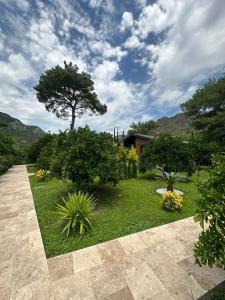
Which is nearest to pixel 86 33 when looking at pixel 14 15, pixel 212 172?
pixel 14 15

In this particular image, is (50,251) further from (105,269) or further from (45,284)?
(105,269)

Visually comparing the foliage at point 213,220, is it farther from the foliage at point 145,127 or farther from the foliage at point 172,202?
the foliage at point 145,127

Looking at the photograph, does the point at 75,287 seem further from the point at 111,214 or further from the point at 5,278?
the point at 111,214

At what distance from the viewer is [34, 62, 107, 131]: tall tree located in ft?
55.2

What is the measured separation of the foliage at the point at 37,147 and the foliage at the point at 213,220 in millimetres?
16502

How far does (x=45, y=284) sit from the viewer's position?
220 centimetres

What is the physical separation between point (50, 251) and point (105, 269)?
1165mm

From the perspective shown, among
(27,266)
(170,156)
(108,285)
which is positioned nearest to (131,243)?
(108,285)

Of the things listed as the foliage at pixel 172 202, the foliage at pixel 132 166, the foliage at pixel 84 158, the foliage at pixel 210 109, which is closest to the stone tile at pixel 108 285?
the foliage at pixel 172 202

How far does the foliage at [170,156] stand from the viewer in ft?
24.2

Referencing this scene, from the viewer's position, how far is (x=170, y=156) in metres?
7.42

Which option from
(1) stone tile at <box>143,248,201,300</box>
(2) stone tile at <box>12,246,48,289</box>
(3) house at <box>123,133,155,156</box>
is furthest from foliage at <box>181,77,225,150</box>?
(2) stone tile at <box>12,246,48,289</box>

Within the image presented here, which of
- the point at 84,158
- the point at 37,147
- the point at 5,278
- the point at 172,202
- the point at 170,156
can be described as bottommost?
the point at 5,278

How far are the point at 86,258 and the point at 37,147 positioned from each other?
16457mm
